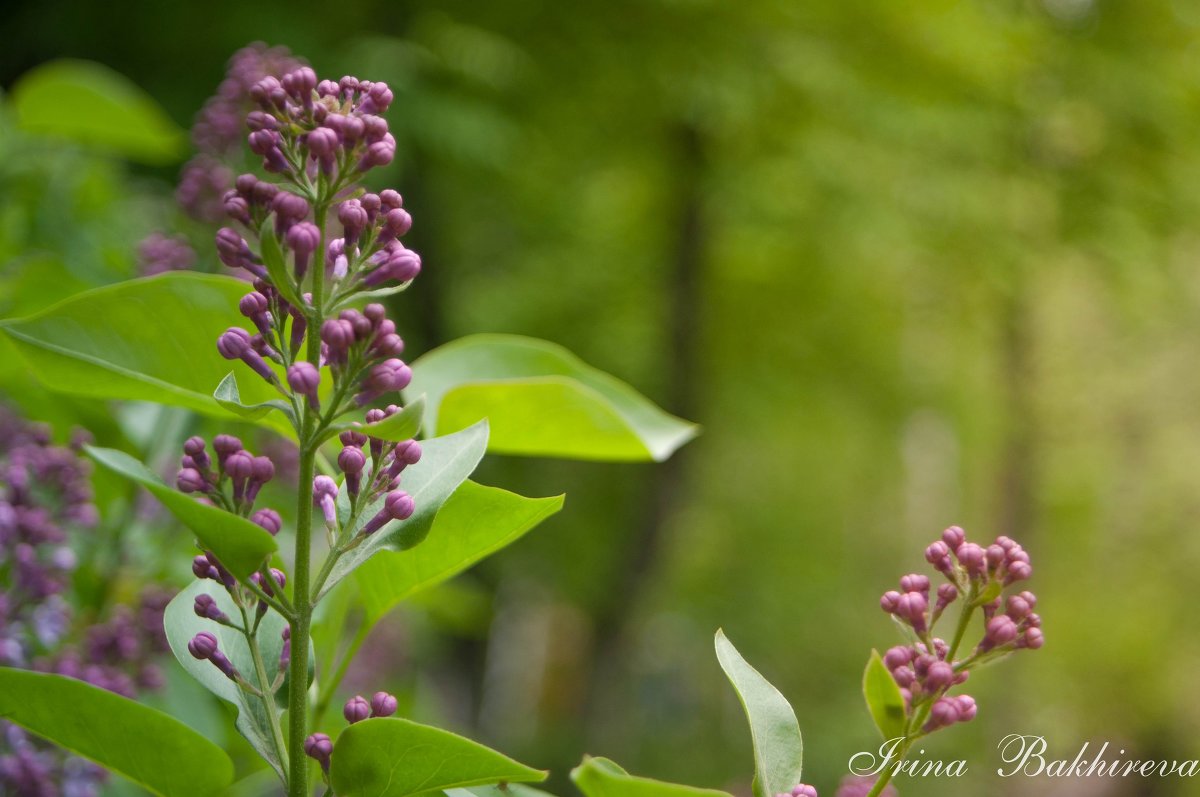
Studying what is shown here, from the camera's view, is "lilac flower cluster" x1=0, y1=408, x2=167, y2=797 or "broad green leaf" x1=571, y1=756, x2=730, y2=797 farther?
"lilac flower cluster" x1=0, y1=408, x2=167, y2=797

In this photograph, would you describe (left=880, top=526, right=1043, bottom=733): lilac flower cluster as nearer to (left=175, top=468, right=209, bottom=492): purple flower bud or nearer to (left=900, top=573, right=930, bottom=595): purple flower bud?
(left=900, top=573, right=930, bottom=595): purple flower bud

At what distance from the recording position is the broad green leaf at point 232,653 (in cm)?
58

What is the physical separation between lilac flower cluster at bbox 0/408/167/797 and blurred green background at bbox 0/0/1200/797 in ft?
5.50

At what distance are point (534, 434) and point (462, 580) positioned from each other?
21.6ft

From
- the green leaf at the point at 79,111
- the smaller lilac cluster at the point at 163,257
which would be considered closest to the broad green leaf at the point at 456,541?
the smaller lilac cluster at the point at 163,257

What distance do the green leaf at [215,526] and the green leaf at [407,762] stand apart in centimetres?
10

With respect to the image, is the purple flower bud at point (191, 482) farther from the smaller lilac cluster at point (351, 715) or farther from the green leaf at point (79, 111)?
the green leaf at point (79, 111)


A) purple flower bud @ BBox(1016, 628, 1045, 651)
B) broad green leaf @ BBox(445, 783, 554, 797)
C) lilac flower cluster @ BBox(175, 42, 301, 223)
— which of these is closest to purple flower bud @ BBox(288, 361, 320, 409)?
broad green leaf @ BBox(445, 783, 554, 797)

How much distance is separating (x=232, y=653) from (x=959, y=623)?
16.9 inches

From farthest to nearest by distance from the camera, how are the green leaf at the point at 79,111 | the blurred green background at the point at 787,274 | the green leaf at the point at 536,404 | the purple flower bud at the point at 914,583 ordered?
the blurred green background at the point at 787,274 < the green leaf at the point at 79,111 < the green leaf at the point at 536,404 < the purple flower bud at the point at 914,583

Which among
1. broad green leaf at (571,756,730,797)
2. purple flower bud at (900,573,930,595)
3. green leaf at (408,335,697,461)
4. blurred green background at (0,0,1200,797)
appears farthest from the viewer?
blurred green background at (0,0,1200,797)

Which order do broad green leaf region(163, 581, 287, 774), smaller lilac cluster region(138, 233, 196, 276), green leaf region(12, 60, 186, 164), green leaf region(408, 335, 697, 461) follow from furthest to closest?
green leaf region(12, 60, 186, 164) < smaller lilac cluster region(138, 233, 196, 276) < green leaf region(408, 335, 697, 461) < broad green leaf region(163, 581, 287, 774)

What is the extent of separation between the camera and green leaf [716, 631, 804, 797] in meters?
0.59

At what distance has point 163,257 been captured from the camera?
1328 mm
